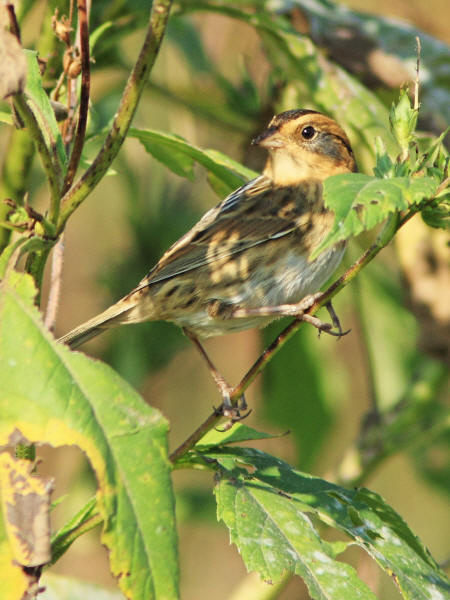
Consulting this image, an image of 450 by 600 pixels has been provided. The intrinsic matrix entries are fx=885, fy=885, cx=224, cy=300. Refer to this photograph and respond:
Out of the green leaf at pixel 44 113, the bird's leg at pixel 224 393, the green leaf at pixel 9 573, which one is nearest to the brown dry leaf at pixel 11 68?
the green leaf at pixel 44 113

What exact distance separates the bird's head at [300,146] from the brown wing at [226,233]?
162 mm

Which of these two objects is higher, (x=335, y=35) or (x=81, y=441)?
(x=335, y=35)

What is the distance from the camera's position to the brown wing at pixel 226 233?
9.49 feet

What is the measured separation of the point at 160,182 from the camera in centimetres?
372

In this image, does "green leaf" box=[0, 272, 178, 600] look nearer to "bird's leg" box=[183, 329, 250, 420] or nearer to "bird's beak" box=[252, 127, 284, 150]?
"bird's leg" box=[183, 329, 250, 420]

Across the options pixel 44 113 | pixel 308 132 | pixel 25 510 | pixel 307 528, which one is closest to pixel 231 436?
pixel 307 528

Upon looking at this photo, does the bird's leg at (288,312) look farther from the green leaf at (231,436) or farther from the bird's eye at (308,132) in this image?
the bird's eye at (308,132)

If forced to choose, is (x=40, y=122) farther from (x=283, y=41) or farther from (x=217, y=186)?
(x=283, y=41)

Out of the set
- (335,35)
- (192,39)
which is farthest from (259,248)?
(192,39)

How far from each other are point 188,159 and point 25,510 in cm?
115

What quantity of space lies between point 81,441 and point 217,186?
3.89 feet

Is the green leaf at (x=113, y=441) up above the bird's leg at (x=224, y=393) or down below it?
above

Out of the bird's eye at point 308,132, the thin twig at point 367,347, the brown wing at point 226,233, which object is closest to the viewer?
the brown wing at point 226,233

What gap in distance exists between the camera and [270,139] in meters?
3.10
